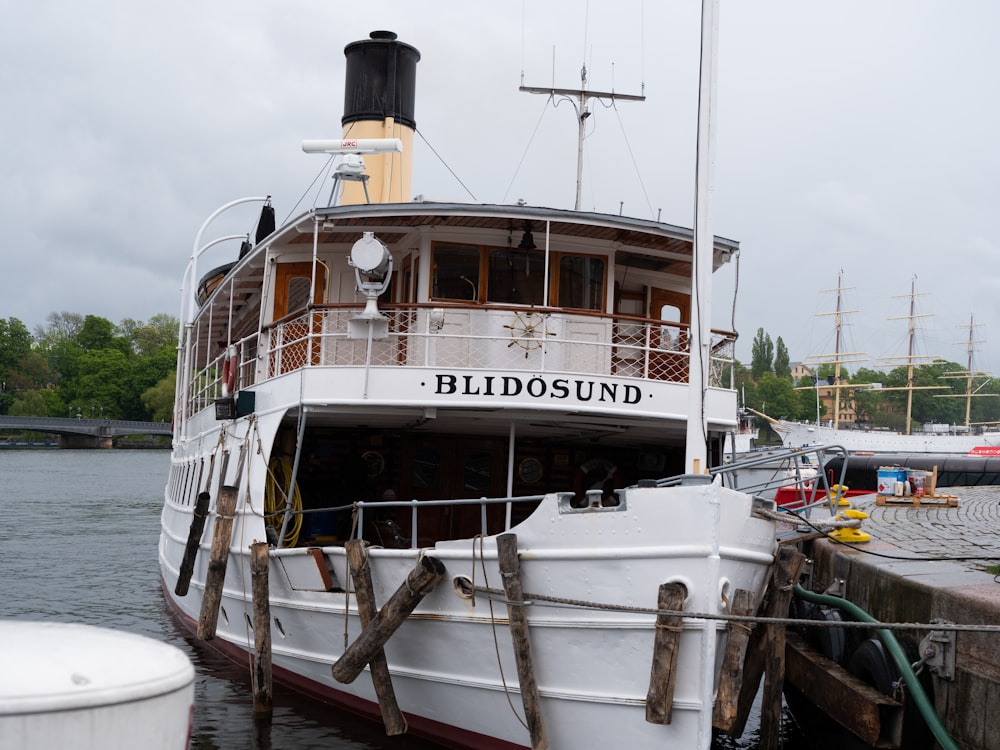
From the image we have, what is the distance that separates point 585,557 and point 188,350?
12.9 metres

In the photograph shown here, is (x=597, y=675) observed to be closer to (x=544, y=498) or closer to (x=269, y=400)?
(x=544, y=498)

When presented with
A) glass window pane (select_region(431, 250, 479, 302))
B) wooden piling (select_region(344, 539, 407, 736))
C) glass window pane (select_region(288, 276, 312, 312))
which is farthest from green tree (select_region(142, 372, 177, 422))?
wooden piling (select_region(344, 539, 407, 736))

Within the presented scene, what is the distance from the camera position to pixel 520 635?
8242 millimetres

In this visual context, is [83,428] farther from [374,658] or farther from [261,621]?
[374,658]

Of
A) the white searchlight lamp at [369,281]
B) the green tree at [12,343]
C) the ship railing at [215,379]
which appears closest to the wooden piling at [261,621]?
the white searchlight lamp at [369,281]

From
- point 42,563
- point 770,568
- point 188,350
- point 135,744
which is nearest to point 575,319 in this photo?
point 770,568

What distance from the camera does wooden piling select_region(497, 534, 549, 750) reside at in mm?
8234

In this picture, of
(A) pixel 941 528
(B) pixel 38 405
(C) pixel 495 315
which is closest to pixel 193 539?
(C) pixel 495 315

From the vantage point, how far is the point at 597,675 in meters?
8.05

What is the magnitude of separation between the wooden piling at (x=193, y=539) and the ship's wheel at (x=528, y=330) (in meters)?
4.65

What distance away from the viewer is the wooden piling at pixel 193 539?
12906mm

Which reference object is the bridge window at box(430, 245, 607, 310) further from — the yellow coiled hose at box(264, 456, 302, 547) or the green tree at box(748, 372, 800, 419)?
the green tree at box(748, 372, 800, 419)

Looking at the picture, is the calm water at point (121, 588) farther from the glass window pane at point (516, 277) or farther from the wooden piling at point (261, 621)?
the glass window pane at point (516, 277)

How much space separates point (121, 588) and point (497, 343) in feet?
46.3
